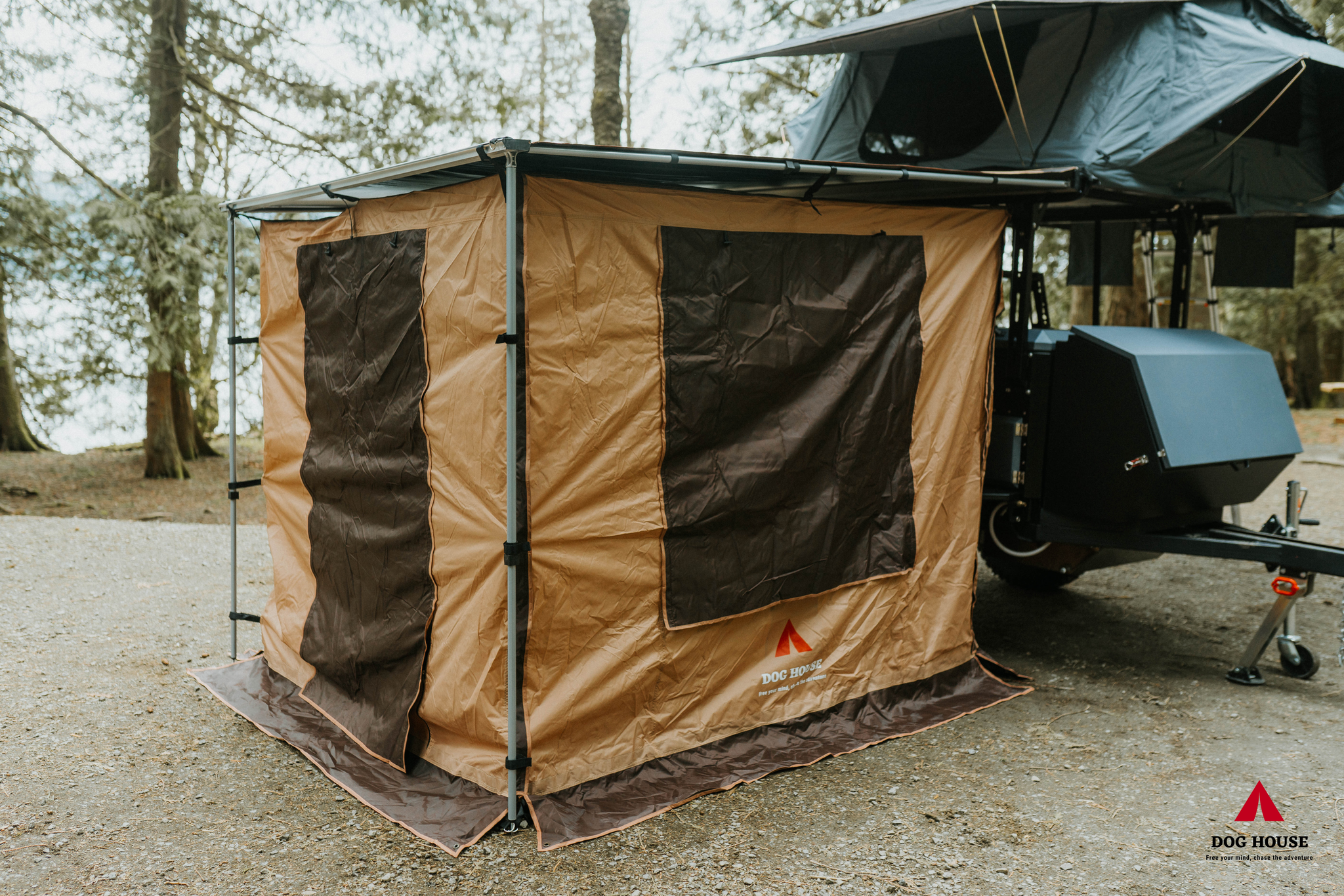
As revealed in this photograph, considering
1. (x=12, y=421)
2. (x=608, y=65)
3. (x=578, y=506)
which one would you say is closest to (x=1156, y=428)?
(x=578, y=506)

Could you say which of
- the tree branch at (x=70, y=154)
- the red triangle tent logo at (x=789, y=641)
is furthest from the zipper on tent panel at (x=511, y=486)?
the tree branch at (x=70, y=154)

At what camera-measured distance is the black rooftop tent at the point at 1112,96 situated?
4953 mm

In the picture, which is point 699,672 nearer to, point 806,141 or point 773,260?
point 773,260

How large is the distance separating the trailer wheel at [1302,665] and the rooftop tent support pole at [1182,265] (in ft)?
6.66

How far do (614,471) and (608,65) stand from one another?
6.55m

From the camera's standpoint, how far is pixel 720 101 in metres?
12.5

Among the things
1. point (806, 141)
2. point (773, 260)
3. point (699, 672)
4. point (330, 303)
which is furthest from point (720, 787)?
point (806, 141)

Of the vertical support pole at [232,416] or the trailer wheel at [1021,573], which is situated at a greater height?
the vertical support pole at [232,416]

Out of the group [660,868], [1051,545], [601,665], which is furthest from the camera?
[1051,545]

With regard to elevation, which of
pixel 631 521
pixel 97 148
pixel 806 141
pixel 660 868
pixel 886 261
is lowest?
pixel 660 868

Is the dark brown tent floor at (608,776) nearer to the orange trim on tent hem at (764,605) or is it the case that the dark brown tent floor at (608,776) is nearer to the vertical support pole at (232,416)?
the vertical support pole at (232,416)

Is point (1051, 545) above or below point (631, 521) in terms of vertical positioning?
below

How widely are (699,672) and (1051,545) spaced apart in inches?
105

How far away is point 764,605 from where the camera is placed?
3945mm
